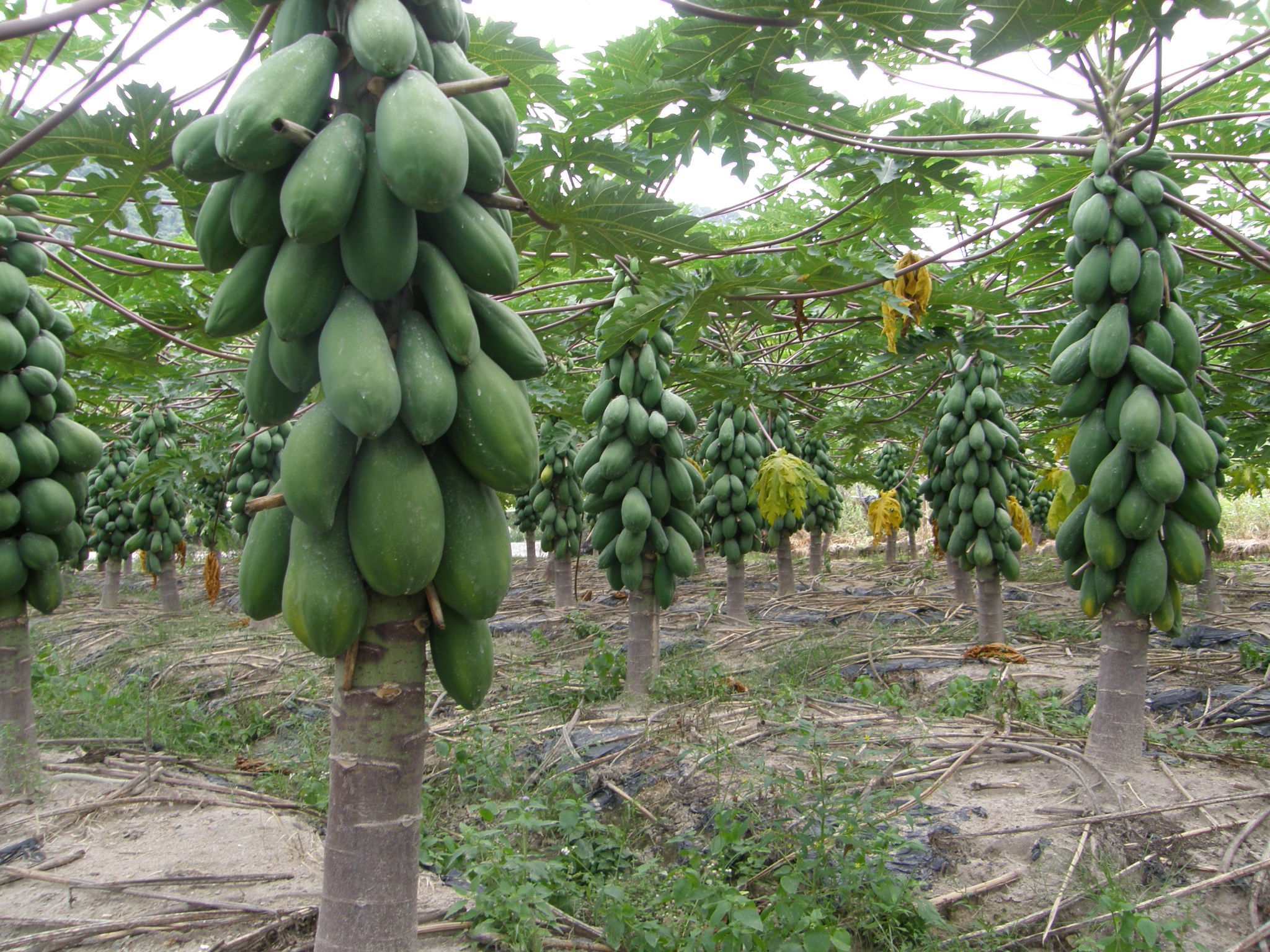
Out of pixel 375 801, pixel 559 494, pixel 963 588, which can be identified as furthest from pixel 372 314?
pixel 963 588

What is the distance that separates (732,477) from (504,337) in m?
6.15

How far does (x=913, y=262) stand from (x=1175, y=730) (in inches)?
94.9

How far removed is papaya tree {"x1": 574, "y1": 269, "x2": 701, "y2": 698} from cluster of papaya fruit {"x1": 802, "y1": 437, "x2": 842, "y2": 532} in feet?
17.9

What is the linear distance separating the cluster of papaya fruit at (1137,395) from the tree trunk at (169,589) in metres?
9.48

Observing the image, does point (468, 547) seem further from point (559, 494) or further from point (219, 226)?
point (559, 494)

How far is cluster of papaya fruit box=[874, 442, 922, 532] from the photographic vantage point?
14.2 meters

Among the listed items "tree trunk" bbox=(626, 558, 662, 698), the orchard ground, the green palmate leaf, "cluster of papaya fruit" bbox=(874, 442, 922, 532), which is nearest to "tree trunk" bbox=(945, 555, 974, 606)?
the orchard ground

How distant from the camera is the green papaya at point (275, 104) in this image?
1223 mm

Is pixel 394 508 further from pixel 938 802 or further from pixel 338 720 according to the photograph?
pixel 938 802

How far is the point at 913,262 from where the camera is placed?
3.95 meters

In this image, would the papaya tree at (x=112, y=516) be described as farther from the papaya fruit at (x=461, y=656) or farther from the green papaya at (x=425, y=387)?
the green papaya at (x=425, y=387)

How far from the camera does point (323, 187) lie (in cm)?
122

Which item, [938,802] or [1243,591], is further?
[1243,591]

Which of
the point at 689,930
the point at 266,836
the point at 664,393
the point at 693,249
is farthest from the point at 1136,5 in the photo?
the point at 266,836
